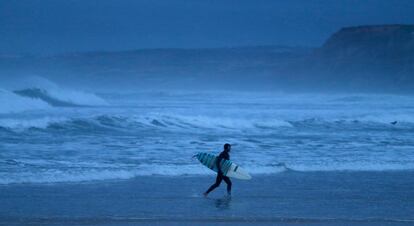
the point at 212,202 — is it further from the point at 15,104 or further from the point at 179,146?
the point at 15,104

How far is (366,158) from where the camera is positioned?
15.1 meters

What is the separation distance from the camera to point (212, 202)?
10164mm

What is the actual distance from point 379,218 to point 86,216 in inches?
134

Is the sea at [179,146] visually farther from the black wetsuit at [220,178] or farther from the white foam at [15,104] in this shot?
the white foam at [15,104]

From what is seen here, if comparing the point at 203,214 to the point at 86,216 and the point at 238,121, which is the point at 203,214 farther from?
the point at 238,121

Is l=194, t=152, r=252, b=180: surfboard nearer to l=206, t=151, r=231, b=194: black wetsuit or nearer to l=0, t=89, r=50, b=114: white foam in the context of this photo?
l=206, t=151, r=231, b=194: black wetsuit

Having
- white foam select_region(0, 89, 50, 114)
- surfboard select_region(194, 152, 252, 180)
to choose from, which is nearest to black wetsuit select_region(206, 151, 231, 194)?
surfboard select_region(194, 152, 252, 180)

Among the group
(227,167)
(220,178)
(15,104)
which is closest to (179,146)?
(227,167)

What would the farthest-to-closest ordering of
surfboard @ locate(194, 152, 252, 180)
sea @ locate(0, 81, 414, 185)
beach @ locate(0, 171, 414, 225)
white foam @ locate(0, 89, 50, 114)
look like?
white foam @ locate(0, 89, 50, 114)
sea @ locate(0, 81, 414, 185)
surfboard @ locate(194, 152, 252, 180)
beach @ locate(0, 171, 414, 225)

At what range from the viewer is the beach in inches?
346

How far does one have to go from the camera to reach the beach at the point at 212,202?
8797 millimetres

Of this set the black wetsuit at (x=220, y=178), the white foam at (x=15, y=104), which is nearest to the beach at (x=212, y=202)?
the black wetsuit at (x=220, y=178)

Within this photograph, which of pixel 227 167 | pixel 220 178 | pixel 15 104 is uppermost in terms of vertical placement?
pixel 15 104

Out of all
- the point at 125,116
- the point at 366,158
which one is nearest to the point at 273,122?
the point at 125,116
